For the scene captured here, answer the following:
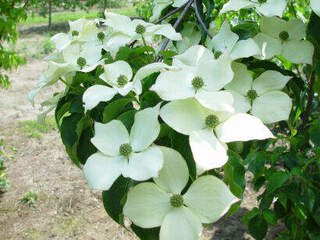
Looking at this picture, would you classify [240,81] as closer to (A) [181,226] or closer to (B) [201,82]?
(B) [201,82]

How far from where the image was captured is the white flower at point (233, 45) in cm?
58

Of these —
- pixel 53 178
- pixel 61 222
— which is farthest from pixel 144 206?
pixel 53 178

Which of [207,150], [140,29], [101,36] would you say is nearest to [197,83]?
[207,150]

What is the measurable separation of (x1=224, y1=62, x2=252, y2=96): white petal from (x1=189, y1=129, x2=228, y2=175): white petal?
14 centimetres

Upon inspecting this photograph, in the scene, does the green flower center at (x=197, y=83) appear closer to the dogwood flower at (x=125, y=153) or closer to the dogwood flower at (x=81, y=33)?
the dogwood flower at (x=125, y=153)

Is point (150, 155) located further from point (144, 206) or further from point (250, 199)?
point (250, 199)

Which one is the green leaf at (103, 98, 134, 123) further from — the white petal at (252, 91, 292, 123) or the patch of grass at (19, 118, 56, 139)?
the patch of grass at (19, 118, 56, 139)

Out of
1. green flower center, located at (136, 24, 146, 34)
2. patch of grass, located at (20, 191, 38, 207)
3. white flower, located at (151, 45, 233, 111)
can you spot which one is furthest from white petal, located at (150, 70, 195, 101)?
patch of grass, located at (20, 191, 38, 207)

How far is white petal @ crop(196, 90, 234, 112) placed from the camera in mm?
452

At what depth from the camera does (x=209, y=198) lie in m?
0.45

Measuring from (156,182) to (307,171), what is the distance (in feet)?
2.50

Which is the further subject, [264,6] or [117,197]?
[264,6]

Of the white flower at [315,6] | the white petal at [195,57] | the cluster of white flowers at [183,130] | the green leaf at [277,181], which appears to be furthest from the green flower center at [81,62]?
the green leaf at [277,181]

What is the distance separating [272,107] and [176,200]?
0.77ft
